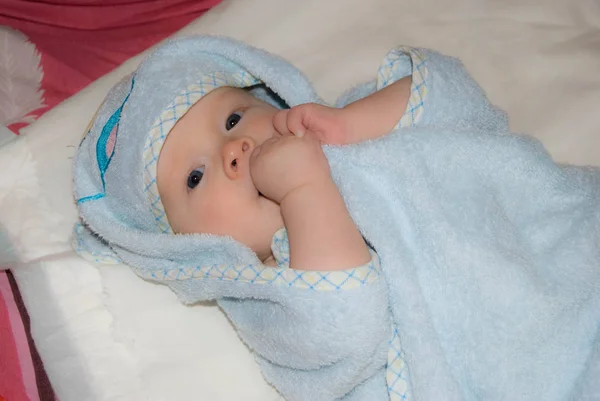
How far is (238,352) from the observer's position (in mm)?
1283

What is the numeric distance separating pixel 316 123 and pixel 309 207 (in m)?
0.18

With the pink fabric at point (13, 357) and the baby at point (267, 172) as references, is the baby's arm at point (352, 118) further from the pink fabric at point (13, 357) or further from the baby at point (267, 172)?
the pink fabric at point (13, 357)

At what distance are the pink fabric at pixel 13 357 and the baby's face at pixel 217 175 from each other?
1.24 feet

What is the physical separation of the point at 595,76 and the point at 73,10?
1.29 metres

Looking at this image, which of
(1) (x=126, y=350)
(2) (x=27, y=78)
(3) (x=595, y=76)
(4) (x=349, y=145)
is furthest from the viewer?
(2) (x=27, y=78)

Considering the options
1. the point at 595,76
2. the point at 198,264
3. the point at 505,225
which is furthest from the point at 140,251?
the point at 595,76

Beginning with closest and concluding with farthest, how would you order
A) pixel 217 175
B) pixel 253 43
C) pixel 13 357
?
pixel 217 175, pixel 13 357, pixel 253 43

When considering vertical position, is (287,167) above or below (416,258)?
above

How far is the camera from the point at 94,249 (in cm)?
132

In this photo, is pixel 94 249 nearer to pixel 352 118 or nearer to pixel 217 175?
pixel 217 175

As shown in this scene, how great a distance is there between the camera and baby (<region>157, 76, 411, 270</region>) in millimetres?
1058

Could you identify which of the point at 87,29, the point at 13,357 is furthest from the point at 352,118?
the point at 87,29

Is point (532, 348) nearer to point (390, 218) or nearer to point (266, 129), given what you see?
point (390, 218)

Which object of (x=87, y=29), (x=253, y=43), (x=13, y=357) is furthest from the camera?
(x=87, y=29)
